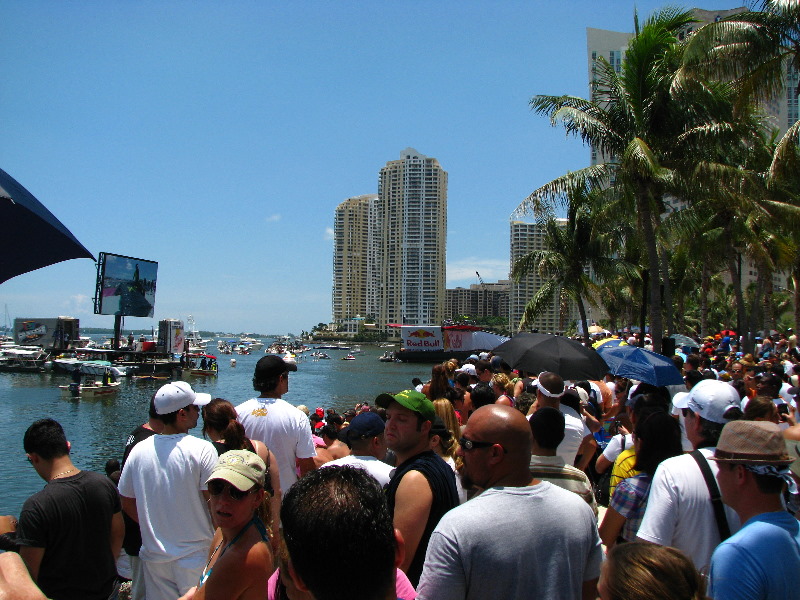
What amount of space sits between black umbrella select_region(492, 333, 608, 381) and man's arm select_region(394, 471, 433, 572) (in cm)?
583

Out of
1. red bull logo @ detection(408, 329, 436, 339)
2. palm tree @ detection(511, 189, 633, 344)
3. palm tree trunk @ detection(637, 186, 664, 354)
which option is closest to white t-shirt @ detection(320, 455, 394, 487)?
palm tree trunk @ detection(637, 186, 664, 354)

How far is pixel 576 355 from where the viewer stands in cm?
868

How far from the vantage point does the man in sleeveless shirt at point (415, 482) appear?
9.36ft

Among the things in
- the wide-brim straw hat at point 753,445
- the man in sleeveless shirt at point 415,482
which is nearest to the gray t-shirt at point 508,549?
the man in sleeveless shirt at point 415,482

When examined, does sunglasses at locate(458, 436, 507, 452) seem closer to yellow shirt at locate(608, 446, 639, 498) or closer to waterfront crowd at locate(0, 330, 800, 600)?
waterfront crowd at locate(0, 330, 800, 600)

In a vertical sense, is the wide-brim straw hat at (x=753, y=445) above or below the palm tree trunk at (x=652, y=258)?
below

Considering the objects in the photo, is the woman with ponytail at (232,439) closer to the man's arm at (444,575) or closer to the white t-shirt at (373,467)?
the white t-shirt at (373,467)

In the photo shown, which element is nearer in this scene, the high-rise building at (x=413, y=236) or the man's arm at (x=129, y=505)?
the man's arm at (x=129, y=505)

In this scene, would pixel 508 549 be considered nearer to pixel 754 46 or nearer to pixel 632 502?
pixel 632 502

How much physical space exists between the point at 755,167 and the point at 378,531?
23.1 metres

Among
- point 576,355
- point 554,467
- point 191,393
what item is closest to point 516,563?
point 554,467

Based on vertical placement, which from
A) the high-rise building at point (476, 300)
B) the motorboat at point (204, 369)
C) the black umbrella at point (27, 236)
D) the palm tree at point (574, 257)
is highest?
the high-rise building at point (476, 300)

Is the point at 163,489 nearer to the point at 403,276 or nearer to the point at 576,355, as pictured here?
the point at 576,355

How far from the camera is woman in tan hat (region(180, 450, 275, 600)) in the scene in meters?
2.51
